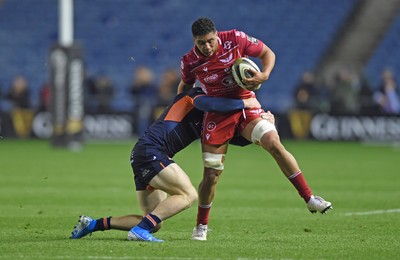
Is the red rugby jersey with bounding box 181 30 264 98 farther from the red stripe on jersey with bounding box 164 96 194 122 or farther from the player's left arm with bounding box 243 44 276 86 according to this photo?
the red stripe on jersey with bounding box 164 96 194 122

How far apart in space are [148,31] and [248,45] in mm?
24683

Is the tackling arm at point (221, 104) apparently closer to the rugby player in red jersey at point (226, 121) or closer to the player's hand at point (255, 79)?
the rugby player in red jersey at point (226, 121)

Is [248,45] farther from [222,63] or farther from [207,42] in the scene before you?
[207,42]

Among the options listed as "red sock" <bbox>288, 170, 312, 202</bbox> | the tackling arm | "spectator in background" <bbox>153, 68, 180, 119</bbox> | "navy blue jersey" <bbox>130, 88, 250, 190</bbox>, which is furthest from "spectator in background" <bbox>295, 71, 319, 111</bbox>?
"red sock" <bbox>288, 170, 312, 202</bbox>

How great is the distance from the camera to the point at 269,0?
114 feet

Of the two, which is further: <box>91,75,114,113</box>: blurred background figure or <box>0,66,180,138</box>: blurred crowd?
<box>91,75,114,113</box>: blurred background figure

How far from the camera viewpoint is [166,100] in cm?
2914

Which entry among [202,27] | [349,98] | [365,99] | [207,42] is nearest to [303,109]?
[349,98]

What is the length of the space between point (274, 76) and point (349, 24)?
133 inches

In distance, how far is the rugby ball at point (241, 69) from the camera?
31.0ft

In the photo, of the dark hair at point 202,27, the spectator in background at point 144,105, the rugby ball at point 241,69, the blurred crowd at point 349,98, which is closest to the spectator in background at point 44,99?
the spectator in background at point 144,105

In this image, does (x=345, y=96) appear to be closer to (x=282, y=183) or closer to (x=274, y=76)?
(x=274, y=76)

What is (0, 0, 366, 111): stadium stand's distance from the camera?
33.7 meters

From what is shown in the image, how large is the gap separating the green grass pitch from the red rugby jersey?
4.81 ft
